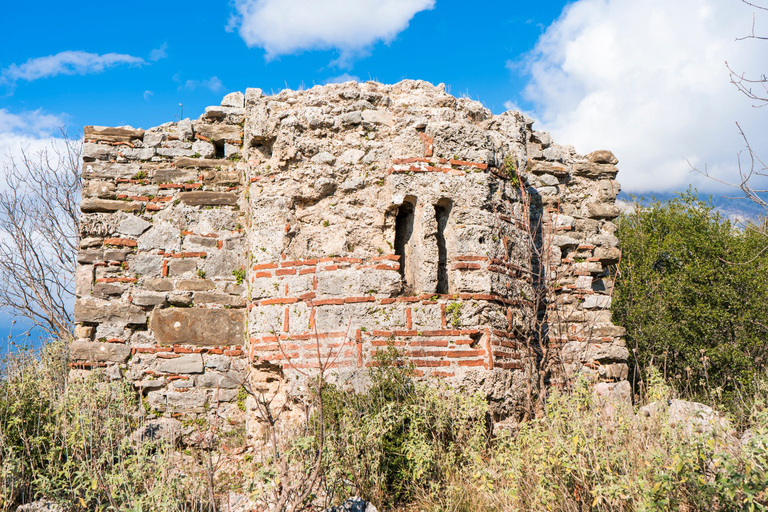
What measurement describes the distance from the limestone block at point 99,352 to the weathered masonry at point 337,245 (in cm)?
2

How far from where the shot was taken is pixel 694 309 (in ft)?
36.0

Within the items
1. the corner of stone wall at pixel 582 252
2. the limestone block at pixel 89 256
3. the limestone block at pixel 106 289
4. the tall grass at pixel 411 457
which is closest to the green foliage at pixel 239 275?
the limestone block at pixel 106 289

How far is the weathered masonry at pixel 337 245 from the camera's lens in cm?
539

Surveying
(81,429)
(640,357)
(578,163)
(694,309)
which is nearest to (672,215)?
(694,309)

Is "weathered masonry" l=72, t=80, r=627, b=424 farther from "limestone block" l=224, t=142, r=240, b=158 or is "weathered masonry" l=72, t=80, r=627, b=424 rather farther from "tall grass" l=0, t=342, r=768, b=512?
"tall grass" l=0, t=342, r=768, b=512

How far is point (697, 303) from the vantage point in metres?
11.1

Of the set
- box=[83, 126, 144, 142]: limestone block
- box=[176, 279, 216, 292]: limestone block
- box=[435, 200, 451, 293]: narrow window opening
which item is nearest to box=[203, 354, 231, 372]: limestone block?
box=[176, 279, 216, 292]: limestone block

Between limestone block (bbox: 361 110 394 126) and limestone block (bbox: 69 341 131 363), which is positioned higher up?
limestone block (bbox: 361 110 394 126)

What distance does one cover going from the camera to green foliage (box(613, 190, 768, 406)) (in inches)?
399

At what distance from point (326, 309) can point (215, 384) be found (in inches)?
68.8

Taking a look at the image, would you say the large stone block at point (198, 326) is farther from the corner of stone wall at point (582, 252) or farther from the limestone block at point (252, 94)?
the corner of stone wall at point (582, 252)

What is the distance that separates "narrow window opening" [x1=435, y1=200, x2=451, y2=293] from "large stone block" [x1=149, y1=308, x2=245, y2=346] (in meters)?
2.29

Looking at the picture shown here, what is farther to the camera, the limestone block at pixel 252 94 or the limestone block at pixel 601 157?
the limestone block at pixel 601 157

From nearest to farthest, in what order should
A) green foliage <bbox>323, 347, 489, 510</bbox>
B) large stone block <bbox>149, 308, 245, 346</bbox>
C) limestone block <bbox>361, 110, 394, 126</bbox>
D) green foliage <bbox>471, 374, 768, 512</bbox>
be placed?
green foliage <bbox>471, 374, 768, 512</bbox> → green foliage <bbox>323, 347, 489, 510</bbox> → limestone block <bbox>361, 110, 394, 126</bbox> → large stone block <bbox>149, 308, 245, 346</bbox>
